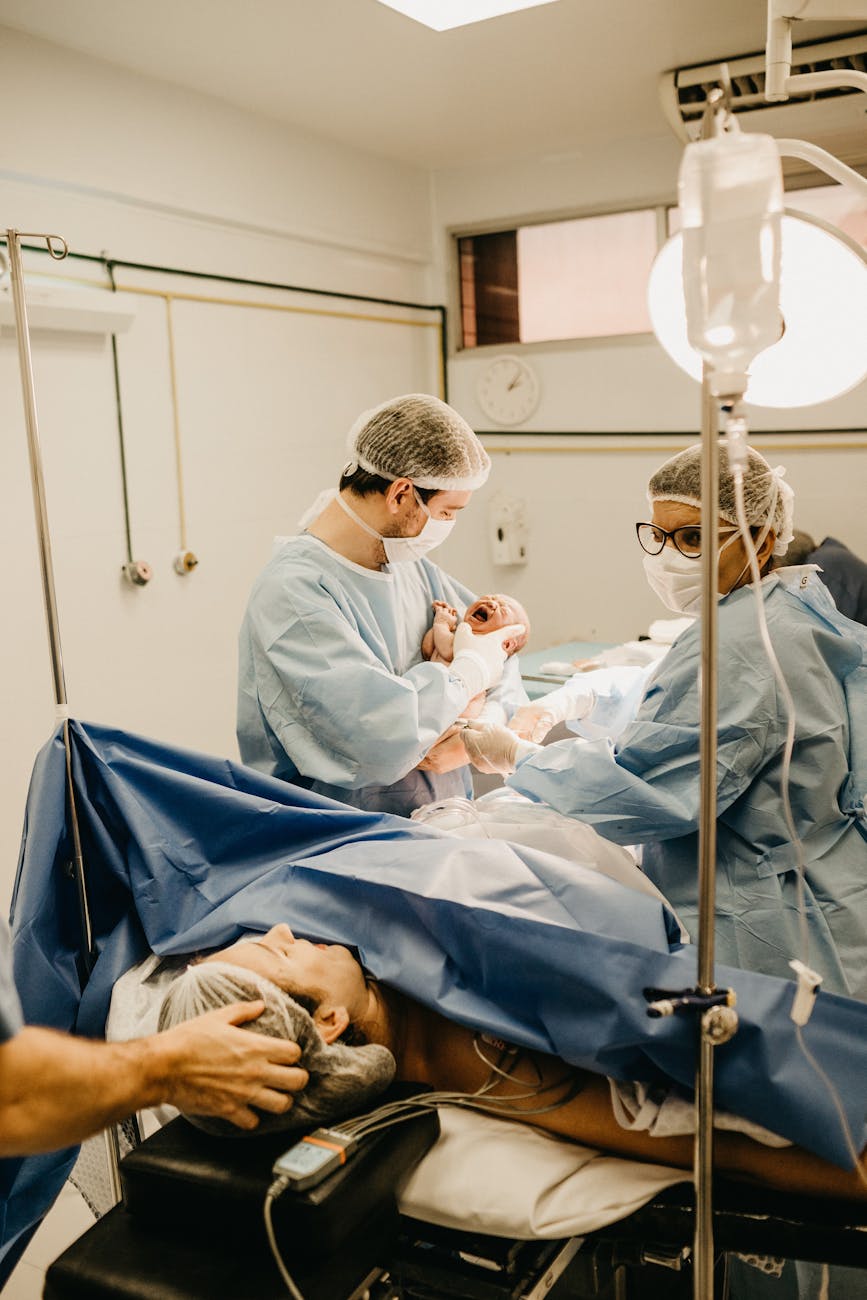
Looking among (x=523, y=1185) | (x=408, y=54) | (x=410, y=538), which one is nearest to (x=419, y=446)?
(x=410, y=538)

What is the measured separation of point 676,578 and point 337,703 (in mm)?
671

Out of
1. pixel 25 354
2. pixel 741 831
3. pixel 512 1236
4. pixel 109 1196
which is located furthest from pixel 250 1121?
pixel 25 354

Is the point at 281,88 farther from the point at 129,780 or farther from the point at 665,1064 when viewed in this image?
the point at 665,1064

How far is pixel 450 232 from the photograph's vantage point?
501 centimetres

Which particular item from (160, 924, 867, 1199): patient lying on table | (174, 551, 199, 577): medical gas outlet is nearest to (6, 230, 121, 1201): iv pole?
(160, 924, 867, 1199): patient lying on table

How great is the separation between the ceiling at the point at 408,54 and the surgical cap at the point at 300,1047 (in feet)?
8.68

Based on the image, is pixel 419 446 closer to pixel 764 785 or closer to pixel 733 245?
pixel 764 785

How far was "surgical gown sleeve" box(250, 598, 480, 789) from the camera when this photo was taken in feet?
6.66

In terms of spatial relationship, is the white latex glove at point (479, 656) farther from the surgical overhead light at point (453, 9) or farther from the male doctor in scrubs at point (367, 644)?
the surgical overhead light at point (453, 9)

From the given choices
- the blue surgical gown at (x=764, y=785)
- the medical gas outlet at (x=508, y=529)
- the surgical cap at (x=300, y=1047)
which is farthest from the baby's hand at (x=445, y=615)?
the medical gas outlet at (x=508, y=529)

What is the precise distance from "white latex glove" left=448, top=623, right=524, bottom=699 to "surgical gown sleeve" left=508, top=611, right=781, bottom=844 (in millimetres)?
407

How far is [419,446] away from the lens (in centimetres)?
211

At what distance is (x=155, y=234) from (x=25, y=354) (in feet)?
7.53

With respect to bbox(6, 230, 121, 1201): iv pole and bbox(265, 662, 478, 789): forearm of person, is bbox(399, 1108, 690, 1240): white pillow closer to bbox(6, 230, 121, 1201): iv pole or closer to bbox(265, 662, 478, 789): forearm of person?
bbox(6, 230, 121, 1201): iv pole
